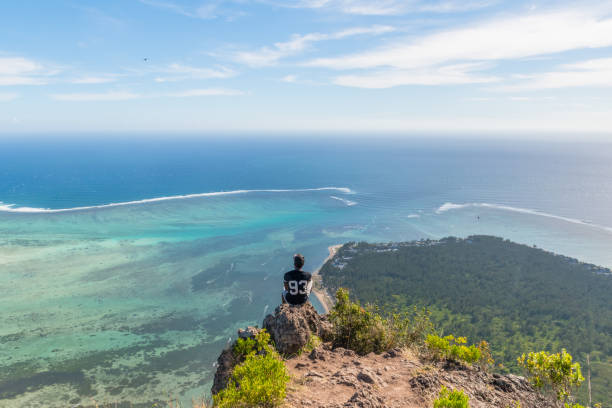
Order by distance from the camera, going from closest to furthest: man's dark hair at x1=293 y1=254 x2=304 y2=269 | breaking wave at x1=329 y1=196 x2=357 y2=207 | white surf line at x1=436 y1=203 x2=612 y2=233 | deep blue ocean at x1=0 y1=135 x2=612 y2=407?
man's dark hair at x1=293 y1=254 x2=304 y2=269, deep blue ocean at x1=0 y1=135 x2=612 y2=407, white surf line at x1=436 y1=203 x2=612 y2=233, breaking wave at x1=329 y1=196 x2=357 y2=207

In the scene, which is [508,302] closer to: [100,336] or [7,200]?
[100,336]

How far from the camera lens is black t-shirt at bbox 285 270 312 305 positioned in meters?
8.77

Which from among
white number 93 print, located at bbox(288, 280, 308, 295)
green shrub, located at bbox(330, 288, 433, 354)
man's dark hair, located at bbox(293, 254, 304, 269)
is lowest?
green shrub, located at bbox(330, 288, 433, 354)

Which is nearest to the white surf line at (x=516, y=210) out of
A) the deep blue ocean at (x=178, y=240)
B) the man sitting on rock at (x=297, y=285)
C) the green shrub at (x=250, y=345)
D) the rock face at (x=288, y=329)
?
the deep blue ocean at (x=178, y=240)

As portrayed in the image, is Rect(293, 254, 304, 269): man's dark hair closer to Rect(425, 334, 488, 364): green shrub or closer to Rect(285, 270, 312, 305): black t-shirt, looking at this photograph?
Rect(285, 270, 312, 305): black t-shirt

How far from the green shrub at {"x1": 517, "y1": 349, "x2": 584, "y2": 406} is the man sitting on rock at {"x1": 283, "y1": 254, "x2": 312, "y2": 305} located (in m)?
5.75

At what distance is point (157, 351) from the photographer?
112ft

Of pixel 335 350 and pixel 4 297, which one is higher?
pixel 335 350

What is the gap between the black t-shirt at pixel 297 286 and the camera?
8.77 meters

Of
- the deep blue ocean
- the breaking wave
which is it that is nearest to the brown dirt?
the deep blue ocean

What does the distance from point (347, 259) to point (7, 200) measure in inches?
4034

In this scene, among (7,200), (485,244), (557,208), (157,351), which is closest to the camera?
(157,351)

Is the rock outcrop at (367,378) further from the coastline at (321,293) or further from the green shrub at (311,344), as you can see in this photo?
the coastline at (321,293)

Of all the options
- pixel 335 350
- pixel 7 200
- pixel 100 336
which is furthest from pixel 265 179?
pixel 335 350
